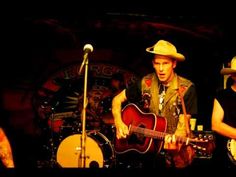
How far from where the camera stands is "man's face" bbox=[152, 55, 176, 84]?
5922mm

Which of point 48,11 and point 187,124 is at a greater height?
point 48,11

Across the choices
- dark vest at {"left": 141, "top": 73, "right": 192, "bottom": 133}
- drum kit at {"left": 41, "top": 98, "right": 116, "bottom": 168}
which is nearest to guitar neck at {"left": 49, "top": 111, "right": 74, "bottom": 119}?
drum kit at {"left": 41, "top": 98, "right": 116, "bottom": 168}

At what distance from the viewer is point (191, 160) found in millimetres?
5785

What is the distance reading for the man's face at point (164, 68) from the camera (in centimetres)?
592

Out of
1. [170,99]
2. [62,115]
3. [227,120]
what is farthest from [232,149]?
[62,115]

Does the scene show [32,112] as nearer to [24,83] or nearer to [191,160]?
[24,83]

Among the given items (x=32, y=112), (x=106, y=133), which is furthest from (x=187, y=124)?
(x=32, y=112)

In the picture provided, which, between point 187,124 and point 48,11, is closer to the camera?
point 187,124

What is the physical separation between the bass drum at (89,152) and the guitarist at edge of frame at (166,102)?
551mm

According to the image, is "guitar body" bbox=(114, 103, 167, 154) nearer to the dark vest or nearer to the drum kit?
the dark vest

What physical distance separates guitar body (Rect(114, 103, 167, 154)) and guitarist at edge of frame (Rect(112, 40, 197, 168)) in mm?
62

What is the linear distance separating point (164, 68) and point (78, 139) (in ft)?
5.16

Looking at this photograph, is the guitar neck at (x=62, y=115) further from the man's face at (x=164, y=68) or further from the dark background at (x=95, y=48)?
the man's face at (x=164, y=68)

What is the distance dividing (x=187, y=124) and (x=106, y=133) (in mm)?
1411
